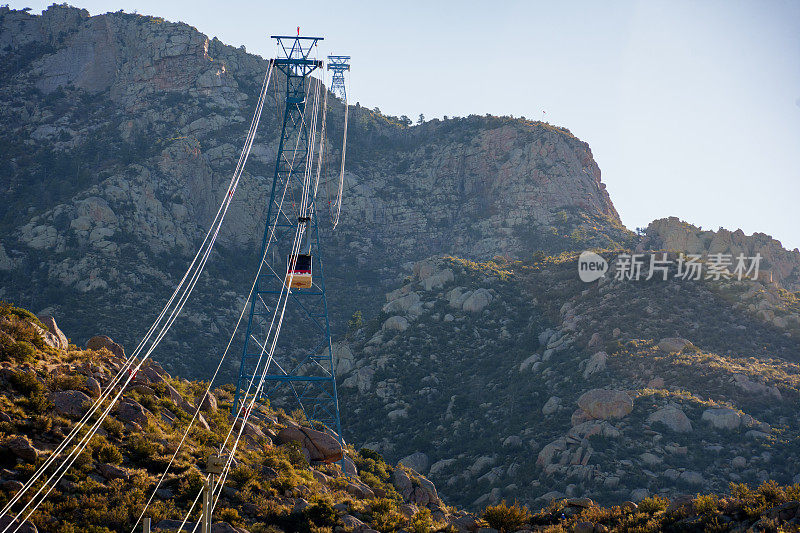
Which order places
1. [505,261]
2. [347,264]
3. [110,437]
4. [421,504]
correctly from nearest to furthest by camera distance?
[110,437] < [421,504] < [505,261] < [347,264]

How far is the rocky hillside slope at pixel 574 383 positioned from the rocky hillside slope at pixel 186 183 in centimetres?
1726

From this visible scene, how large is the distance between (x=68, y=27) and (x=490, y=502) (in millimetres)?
102330

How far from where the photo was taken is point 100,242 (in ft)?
233

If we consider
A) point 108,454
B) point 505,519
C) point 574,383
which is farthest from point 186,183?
point 505,519

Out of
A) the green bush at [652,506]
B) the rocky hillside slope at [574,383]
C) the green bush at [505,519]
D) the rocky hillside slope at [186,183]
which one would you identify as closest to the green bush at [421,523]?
the green bush at [505,519]

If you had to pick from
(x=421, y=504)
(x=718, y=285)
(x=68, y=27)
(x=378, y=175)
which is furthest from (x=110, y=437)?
(x=68, y=27)

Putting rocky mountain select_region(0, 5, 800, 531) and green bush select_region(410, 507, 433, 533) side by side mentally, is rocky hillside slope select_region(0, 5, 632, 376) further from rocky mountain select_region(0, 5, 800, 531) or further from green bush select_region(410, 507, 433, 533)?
green bush select_region(410, 507, 433, 533)

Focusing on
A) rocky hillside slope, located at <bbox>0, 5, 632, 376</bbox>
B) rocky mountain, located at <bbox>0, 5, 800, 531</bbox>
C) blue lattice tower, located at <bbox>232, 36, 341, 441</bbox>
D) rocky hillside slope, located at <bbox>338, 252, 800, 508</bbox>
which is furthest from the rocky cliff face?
blue lattice tower, located at <bbox>232, 36, 341, 441</bbox>

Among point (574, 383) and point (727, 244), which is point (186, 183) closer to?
point (574, 383)

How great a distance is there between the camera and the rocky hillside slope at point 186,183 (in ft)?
227

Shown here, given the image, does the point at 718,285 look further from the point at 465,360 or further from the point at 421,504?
the point at 421,504

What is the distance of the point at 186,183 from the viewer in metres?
84.3

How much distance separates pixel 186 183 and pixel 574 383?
186ft

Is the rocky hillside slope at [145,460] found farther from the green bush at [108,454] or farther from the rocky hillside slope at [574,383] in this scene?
the rocky hillside slope at [574,383]
